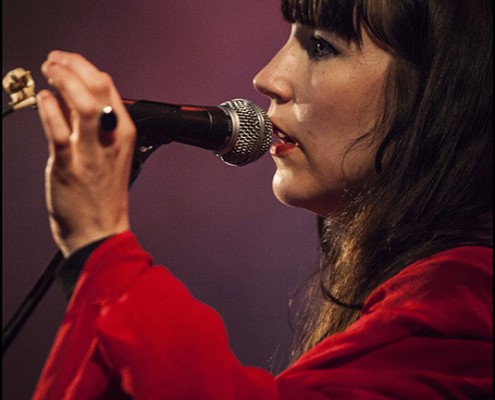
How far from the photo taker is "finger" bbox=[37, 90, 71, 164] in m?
0.80

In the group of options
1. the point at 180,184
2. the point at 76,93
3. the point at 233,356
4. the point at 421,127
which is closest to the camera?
the point at 76,93

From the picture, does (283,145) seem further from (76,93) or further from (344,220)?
(76,93)

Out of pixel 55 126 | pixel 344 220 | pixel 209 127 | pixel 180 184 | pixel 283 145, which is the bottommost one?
pixel 180 184

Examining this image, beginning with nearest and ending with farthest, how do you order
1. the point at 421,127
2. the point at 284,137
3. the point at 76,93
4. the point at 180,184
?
the point at 76,93 → the point at 421,127 → the point at 284,137 → the point at 180,184

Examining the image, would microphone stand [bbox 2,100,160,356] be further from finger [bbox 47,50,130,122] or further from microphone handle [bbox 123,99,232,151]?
finger [bbox 47,50,130,122]

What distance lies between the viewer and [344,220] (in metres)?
1.35

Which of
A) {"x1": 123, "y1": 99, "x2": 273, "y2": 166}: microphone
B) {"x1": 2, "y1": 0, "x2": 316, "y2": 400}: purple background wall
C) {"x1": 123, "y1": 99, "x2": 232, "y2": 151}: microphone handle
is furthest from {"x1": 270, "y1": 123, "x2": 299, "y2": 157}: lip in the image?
{"x1": 2, "y1": 0, "x2": 316, "y2": 400}: purple background wall

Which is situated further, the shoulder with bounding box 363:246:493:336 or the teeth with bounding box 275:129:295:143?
the teeth with bounding box 275:129:295:143

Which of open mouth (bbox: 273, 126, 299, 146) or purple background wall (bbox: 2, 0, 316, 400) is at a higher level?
open mouth (bbox: 273, 126, 299, 146)

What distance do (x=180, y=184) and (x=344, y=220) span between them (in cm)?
125

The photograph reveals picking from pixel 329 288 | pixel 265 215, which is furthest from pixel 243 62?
pixel 329 288

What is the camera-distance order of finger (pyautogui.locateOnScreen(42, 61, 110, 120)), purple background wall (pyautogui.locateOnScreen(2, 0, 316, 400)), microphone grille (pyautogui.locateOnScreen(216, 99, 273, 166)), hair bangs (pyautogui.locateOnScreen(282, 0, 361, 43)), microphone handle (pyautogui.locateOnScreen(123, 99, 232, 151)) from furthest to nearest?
purple background wall (pyautogui.locateOnScreen(2, 0, 316, 400)) < hair bangs (pyautogui.locateOnScreen(282, 0, 361, 43)) < microphone grille (pyautogui.locateOnScreen(216, 99, 273, 166)) < microphone handle (pyautogui.locateOnScreen(123, 99, 232, 151)) < finger (pyautogui.locateOnScreen(42, 61, 110, 120))

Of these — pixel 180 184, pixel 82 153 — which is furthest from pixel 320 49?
pixel 180 184

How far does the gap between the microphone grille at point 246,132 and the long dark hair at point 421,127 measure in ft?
0.66
